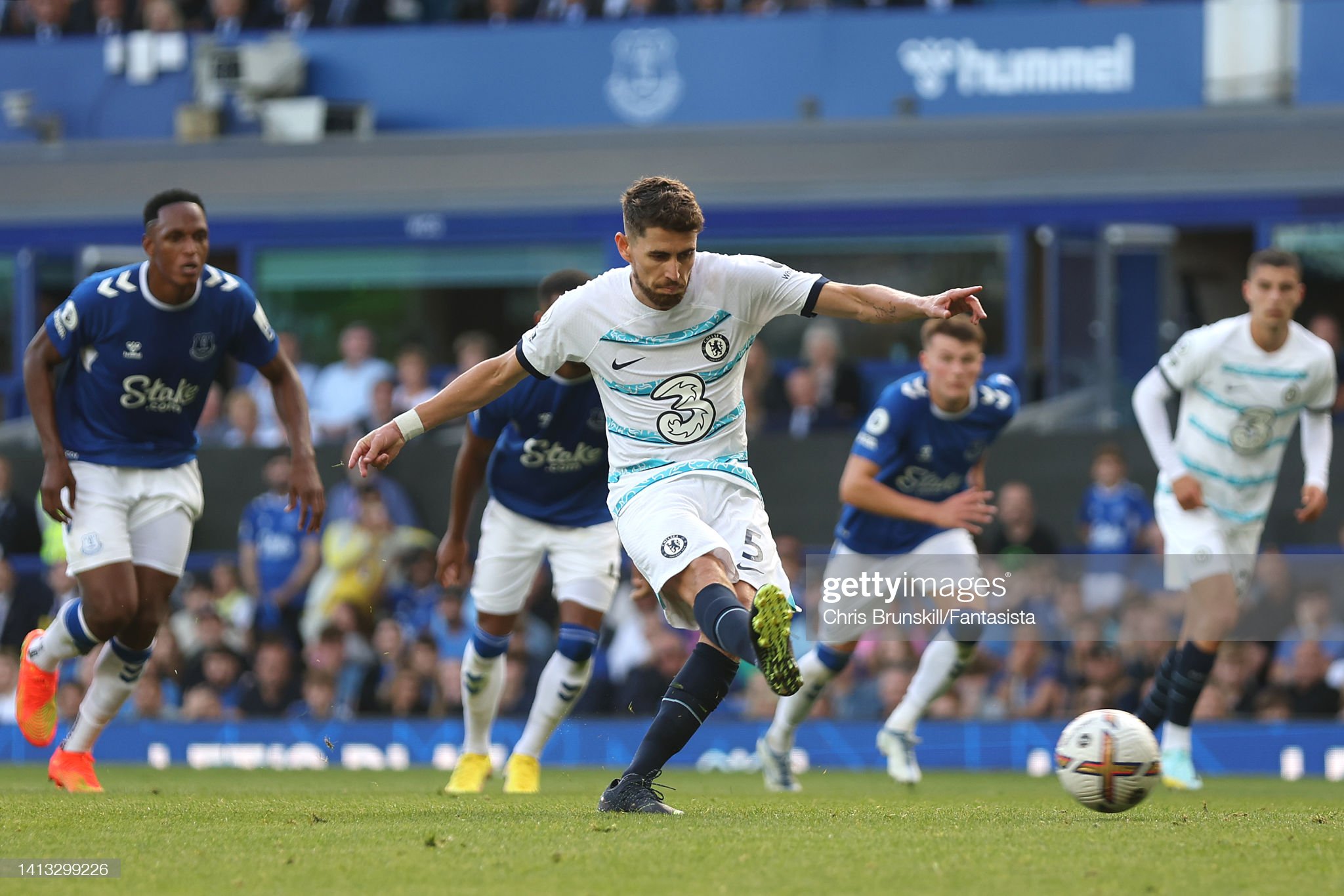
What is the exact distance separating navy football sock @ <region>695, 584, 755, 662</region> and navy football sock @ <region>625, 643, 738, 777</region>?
0.26 metres

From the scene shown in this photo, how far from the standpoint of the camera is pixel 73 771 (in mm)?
9133

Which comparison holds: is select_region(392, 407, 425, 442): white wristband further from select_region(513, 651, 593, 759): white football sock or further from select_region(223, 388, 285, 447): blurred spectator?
select_region(223, 388, 285, 447): blurred spectator

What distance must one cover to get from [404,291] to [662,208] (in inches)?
461

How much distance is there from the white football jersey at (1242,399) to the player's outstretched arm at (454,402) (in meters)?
4.36

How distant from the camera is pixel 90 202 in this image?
18.5m

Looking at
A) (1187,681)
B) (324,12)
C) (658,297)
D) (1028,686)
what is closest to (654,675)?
(1028,686)

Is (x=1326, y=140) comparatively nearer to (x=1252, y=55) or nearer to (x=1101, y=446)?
(x=1252, y=55)

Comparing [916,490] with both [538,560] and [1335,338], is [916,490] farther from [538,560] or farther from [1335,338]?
[1335,338]

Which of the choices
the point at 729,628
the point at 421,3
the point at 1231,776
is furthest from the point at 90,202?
the point at 729,628

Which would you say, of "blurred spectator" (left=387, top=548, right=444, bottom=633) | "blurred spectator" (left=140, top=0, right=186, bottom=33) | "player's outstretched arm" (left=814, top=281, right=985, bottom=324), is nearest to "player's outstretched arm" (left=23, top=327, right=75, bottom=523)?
"player's outstretched arm" (left=814, top=281, right=985, bottom=324)

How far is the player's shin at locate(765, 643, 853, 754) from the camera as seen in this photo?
1028cm

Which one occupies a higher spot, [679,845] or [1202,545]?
[679,845]

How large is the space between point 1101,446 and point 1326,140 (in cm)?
336

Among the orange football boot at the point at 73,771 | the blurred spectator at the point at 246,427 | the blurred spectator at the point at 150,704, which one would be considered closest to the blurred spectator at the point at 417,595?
the blurred spectator at the point at 150,704
